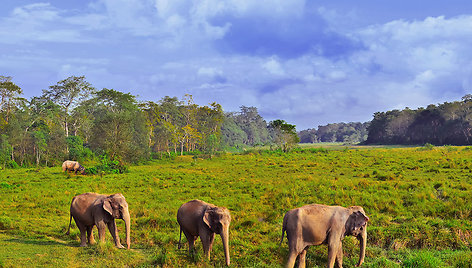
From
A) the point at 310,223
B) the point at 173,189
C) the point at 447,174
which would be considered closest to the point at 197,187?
the point at 173,189

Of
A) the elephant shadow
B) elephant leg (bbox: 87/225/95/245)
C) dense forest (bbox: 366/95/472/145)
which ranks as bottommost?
the elephant shadow

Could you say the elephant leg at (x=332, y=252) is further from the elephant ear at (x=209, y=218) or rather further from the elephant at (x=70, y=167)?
the elephant at (x=70, y=167)

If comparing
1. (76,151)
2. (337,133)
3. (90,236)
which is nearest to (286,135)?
(76,151)

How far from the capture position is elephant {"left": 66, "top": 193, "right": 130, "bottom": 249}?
941cm

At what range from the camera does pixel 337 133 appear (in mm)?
163375

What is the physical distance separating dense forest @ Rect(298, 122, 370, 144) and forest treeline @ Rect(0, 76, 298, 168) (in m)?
105

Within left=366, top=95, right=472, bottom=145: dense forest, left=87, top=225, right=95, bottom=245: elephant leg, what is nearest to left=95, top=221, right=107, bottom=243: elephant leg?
left=87, top=225, right=95, bottom=245: elephant leg

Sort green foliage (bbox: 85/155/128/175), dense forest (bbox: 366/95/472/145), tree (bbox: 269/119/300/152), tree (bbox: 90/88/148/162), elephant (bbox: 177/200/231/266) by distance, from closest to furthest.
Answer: elephant (bbox: 177/200/231/266) < green foliage (bbox: 85/155/128/175) < tree (bbox: 90/88/148/162) < tree (bbox: 269/119/300/152) < dense forest (bbox: 366/95/472/145)

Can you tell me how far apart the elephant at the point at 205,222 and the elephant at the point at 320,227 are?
1.66 metres

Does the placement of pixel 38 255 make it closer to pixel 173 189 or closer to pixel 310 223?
pixel 310 223

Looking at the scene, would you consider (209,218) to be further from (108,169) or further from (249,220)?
(108,169)

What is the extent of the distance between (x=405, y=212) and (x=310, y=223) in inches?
342

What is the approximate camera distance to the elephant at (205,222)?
7873 millimetres

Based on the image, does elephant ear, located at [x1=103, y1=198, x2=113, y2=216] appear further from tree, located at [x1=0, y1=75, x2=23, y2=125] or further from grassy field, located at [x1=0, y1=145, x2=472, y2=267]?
tree, located at [x1=0, y1=75, x2=23, y2=125]
